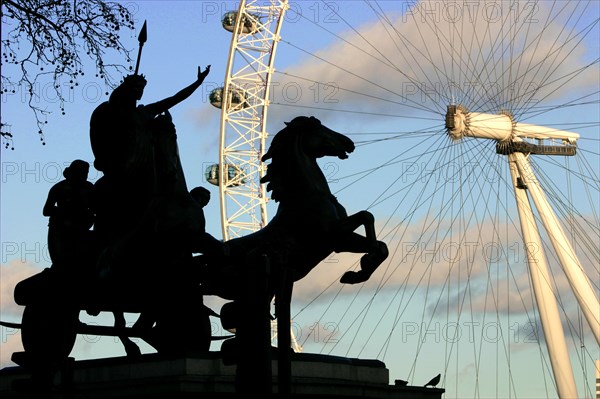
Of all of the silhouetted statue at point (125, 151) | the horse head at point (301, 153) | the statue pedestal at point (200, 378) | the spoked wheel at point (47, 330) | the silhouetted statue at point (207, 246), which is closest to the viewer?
the statue pedestal at point (200, 378)

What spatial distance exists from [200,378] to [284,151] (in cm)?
361

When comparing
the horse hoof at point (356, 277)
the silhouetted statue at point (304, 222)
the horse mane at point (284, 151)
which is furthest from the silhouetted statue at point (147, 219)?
the horse hoof at point (356, 277)

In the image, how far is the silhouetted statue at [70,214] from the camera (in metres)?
22.9

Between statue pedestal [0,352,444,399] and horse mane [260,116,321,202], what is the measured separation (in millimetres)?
2439

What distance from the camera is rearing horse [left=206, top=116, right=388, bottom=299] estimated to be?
864 inches

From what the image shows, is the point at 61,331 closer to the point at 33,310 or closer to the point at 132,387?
the point at 33,310

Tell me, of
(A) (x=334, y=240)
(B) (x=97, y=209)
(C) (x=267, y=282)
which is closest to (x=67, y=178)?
(B) (x=97, y=209)

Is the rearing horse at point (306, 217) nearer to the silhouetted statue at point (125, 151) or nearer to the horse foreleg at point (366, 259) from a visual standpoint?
the horse foreleg at point (366, 259)

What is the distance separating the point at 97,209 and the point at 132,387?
9.57ft

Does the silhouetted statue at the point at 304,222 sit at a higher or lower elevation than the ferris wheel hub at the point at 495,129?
lower

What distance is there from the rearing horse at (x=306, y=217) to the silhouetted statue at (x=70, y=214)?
193 cm

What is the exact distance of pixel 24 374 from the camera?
22.7m

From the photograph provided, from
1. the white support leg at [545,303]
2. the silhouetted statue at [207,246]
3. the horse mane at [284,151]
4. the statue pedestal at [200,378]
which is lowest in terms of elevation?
the statue pedestal at [200,378]

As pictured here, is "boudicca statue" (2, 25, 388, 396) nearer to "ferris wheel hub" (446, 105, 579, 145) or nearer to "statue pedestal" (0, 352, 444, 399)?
"statue pedestal" (0, 352, 444, 399)
